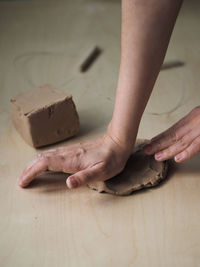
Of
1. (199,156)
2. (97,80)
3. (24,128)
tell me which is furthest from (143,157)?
(97,80)

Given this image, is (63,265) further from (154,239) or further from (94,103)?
(94,103)

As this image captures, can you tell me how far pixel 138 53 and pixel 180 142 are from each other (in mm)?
323

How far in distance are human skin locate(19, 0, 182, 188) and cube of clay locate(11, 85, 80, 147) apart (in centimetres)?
17

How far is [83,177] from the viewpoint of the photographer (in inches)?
45.4

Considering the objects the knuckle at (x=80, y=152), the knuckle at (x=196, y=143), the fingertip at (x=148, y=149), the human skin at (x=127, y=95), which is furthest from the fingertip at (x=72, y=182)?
the knuckle at (x=196, y=143)

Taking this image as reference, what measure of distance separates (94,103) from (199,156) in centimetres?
53

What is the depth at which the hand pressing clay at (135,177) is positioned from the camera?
47.9 inches

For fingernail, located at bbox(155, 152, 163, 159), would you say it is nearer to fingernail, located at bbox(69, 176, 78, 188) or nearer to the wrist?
the wrist

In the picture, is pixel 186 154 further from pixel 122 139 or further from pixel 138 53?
pixel 138 53

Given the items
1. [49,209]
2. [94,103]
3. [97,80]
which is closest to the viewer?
[49,209]

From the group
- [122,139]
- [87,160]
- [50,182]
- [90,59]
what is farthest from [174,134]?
[90,59]

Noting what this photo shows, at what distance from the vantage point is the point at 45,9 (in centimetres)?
252

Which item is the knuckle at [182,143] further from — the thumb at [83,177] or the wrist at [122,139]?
the thumb at [83,177]

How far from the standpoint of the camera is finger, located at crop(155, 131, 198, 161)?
4.10ft
